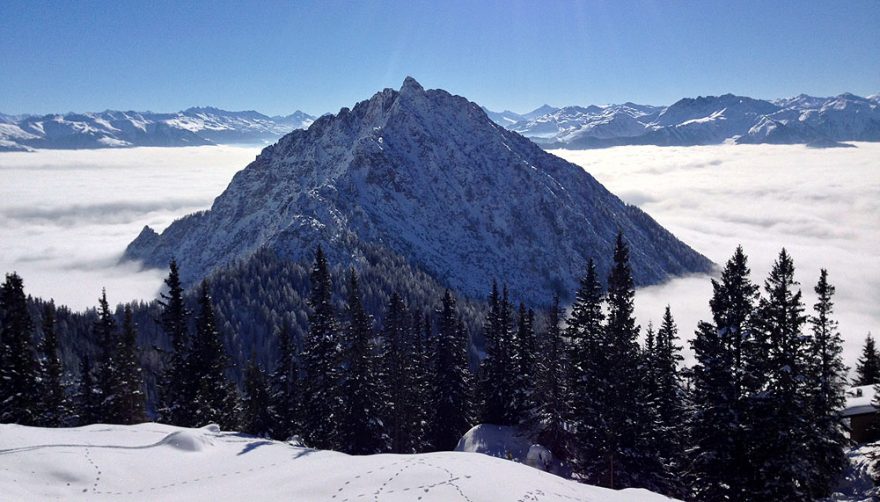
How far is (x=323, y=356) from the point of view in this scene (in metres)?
39.2

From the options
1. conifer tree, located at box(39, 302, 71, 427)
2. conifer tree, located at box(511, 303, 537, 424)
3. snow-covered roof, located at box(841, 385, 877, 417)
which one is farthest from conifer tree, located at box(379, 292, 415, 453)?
snow-covered roof, located at box(841, 385, 877, 417)

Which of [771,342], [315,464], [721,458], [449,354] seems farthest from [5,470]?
[449,354]

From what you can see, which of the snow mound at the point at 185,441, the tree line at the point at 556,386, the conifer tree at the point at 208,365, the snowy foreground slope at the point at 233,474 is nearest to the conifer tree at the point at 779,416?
the tree line at the point at 556,386

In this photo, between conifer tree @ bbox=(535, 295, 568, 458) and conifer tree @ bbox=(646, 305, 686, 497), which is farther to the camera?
conifer tree @ bbox=(535, 295, 568, 458)

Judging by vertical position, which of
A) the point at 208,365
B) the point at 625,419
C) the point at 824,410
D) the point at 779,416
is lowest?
the point at 625,419

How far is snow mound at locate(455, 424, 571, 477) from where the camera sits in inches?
1720

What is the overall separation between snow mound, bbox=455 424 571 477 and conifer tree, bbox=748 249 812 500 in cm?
2038

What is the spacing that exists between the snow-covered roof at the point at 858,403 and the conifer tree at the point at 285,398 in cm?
4388

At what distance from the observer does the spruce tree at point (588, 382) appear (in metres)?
34.2

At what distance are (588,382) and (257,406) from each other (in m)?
28.0

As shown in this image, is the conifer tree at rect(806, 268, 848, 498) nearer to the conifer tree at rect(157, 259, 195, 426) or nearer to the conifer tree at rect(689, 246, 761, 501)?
the conifer tree at rect(689, 246, 761, 501)

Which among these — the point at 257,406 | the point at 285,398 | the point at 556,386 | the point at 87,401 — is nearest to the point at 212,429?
the point at 285,398

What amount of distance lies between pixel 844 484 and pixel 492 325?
94.6 feet

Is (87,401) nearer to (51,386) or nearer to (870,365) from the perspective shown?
(51,386)
